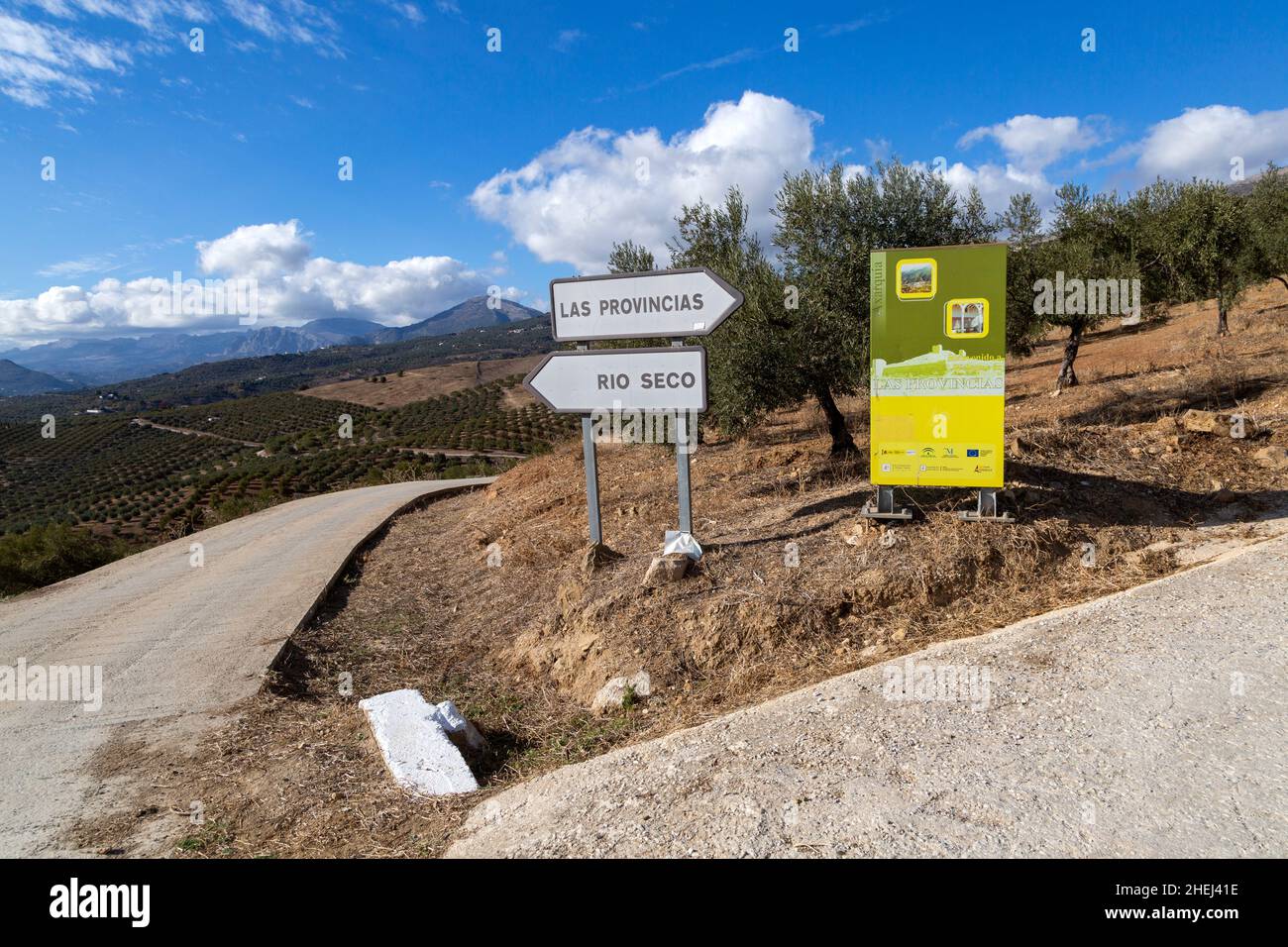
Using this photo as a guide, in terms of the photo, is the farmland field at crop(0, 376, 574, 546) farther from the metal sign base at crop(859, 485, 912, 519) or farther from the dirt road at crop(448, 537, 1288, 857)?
the dirt road at crop(448, 537, 1288, 857)

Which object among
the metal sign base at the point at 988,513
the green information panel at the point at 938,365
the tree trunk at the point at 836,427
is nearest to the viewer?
the green information panel at the point at 938,365

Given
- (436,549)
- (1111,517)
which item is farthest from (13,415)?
(1111,517)

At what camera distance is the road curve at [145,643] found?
195 inches

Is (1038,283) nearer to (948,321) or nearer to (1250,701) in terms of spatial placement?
(948,321)

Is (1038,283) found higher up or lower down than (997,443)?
higher up

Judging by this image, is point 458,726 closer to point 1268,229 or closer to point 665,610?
point 665,610

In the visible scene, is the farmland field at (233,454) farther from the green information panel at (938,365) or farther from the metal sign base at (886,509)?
the green information panel at (938,365)

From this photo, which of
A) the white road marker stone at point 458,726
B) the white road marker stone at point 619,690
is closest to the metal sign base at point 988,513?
the white road marker stone at point 619,690

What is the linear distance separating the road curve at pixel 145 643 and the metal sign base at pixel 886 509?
6079 mm

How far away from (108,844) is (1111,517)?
8.77 metres

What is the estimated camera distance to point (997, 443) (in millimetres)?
6930

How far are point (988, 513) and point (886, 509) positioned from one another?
949 mm

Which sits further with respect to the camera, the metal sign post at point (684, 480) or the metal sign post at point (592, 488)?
the metal sign post at point (592, 488)

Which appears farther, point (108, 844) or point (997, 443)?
point (997, 443)
